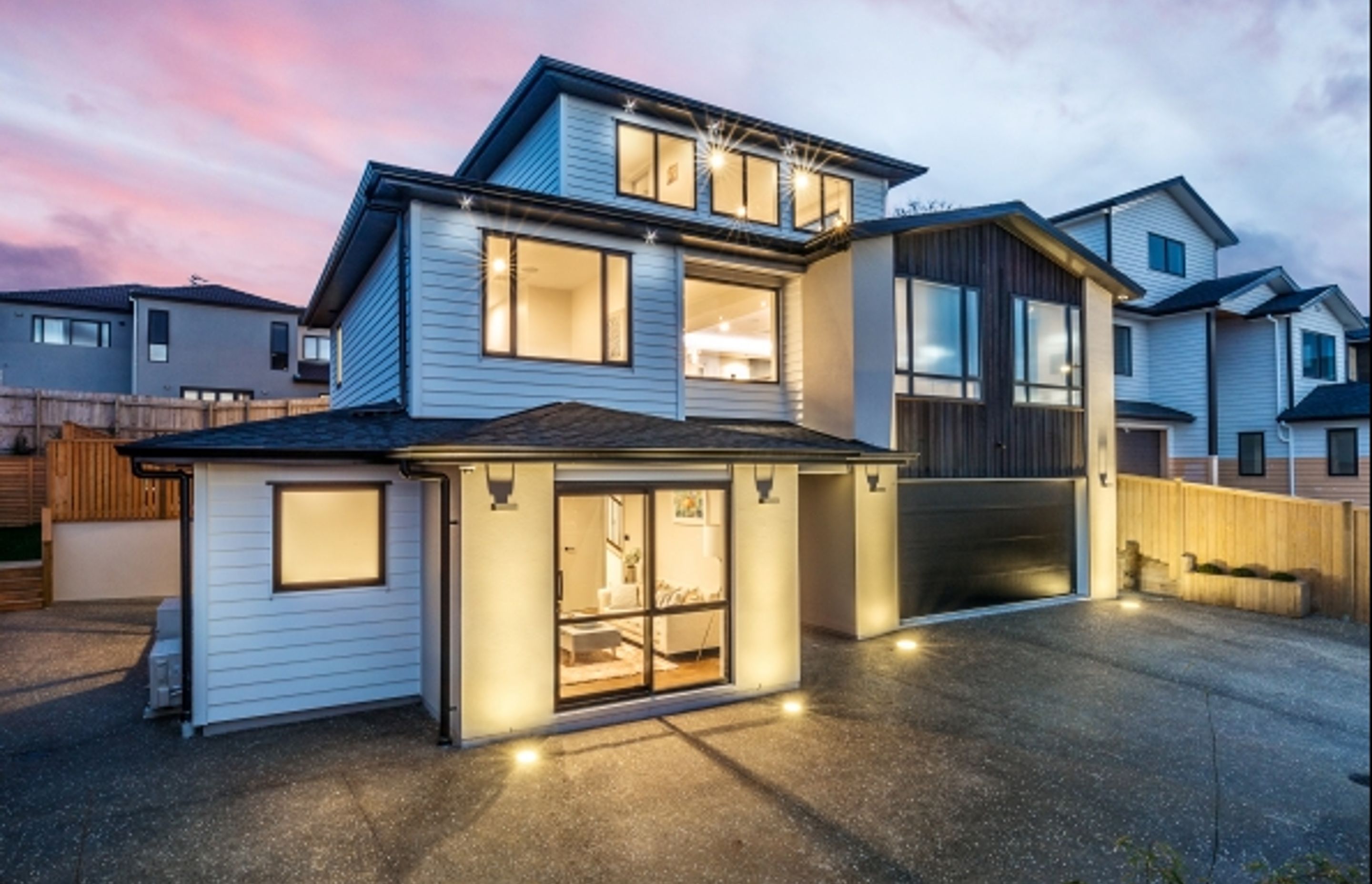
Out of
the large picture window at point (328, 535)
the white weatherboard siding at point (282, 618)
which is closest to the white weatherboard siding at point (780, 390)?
the white weatherboard siding at point (282, 618)

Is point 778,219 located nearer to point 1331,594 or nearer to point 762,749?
point 762,749

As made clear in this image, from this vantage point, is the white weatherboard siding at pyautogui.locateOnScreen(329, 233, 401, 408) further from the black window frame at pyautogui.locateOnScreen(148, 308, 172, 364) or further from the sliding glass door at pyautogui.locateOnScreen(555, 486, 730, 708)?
the black window frame at pyautogui.locateOnScreen(148, 308, 172, 364)

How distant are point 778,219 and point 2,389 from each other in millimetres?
17048

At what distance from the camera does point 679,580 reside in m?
7.32

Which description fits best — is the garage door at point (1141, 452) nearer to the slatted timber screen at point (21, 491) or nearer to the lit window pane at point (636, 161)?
the lit window pane at point (636, 161)

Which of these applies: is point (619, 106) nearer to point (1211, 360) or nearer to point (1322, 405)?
point (1211, 360)

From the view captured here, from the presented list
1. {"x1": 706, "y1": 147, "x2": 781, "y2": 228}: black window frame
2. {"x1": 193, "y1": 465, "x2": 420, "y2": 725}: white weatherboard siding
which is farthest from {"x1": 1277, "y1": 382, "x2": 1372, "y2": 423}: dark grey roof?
{"x1": 193, "y1": 465, "x2": 420, "y2": 725}: white weatherboard siding

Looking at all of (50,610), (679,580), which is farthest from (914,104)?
(50,610)

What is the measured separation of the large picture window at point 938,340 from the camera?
34.1ft

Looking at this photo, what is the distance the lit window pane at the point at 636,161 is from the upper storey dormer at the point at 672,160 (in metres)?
0.02

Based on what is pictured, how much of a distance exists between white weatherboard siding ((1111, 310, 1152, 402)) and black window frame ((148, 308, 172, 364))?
92.7 ft

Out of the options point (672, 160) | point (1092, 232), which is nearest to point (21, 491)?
point (672, 160)

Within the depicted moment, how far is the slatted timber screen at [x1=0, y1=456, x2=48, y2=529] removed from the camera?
1395 centimetres

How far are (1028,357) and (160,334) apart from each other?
25519mm
